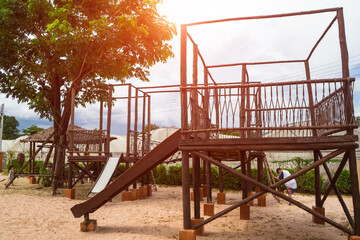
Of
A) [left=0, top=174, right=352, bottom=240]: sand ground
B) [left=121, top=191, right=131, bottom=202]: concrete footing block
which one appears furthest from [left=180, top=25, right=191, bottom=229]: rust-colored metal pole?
[left=121, top=191, right=131, bottom=202]: concrete footing block

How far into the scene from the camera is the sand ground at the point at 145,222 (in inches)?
238

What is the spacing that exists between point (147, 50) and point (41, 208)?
27.8ft

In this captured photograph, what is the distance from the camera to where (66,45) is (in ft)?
39.0

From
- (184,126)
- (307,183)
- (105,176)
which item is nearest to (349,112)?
(184,126)

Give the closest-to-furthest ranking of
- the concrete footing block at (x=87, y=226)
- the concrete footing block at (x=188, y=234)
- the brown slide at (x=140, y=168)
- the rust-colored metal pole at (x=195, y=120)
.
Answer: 1. the concrete footing block at (x=188, y=234)
2. the rust-colored metal pole at (x=195, y=120)
3. the brown slide at (x=140, y=168)
4. the concrete footing block at (x=87, y=226)

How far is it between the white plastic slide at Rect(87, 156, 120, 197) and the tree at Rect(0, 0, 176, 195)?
3.14 metres

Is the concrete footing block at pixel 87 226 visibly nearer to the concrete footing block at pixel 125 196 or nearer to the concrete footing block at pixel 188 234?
the concrete footing block at pixel 188 234

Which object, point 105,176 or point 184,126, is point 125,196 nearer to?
point 105,176

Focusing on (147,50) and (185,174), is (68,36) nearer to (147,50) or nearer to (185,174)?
(147,50)

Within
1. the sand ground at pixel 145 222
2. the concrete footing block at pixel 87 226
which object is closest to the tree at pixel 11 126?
the sand ground at pixel 145 222

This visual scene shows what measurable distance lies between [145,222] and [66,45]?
8199 mm

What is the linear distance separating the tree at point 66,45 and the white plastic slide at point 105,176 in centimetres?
314

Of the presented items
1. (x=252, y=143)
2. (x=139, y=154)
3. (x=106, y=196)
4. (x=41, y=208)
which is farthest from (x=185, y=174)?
(x=139, y=154)

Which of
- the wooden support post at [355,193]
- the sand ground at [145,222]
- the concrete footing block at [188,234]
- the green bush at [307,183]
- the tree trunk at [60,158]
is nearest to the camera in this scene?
the wooden support post at [355,193]
